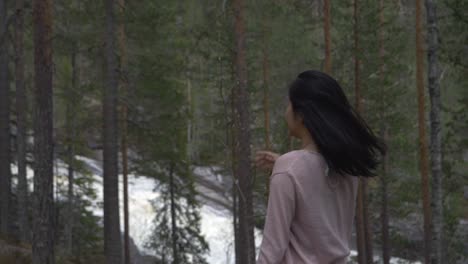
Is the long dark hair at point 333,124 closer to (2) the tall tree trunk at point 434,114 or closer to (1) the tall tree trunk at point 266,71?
(2) the tall tree trunk at point 434,114

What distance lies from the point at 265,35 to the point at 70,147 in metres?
9.88

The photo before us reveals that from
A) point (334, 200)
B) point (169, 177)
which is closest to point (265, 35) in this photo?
point (169, 177)

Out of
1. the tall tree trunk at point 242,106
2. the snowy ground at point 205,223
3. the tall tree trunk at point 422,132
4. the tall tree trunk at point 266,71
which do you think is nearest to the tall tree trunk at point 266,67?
the tall tree trunk at point 266,71

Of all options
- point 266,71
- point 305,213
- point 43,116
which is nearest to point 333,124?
point 305,213

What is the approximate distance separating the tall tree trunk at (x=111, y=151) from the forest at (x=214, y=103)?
0.03 meters

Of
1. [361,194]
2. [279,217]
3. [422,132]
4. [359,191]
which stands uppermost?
[279,217]

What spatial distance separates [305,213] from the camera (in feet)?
7.44

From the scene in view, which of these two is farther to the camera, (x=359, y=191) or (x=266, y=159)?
(x=359, y=191)

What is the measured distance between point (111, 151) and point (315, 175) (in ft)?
43.9

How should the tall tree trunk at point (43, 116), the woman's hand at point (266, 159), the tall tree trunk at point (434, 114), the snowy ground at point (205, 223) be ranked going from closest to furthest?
the woman's hand at point (266, 159), the tall tree trunk at point (43, 116), the tall tree trunk at point (434, 114), the snowy ground at point (205, 223)

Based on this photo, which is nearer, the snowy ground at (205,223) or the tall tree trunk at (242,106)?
the tall tree trunk at (242,106)

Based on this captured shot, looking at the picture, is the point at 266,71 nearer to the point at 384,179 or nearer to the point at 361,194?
the point at 384,179

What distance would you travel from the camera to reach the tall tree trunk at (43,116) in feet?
35.1

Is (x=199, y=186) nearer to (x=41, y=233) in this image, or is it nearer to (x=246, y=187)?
(x=246, y=187)
